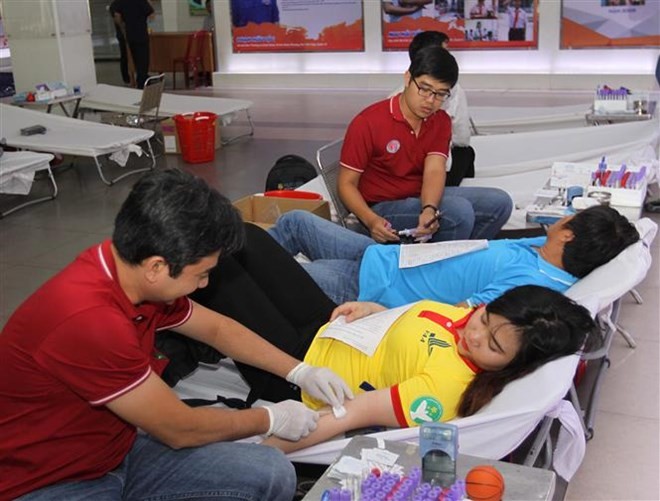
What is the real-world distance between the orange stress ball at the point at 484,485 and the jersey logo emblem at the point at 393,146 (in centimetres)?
216

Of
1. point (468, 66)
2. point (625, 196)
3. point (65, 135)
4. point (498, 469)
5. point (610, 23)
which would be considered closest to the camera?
point (498, 469)

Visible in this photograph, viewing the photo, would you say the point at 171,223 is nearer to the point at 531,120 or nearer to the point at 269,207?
the point at 269,207

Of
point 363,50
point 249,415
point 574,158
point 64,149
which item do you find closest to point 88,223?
point 64,149

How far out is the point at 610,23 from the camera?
9.91 meters

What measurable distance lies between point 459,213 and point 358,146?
554mm

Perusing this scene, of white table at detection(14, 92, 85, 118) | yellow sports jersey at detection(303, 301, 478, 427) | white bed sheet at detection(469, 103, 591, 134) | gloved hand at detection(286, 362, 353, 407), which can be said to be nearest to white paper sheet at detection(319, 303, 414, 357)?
yellow sports jersey at detection(303, 301, 478, 427)

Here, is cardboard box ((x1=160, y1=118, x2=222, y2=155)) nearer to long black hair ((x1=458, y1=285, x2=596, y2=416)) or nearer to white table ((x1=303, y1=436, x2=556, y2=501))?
long black hair ((x1=458, y1=285, x2=596, y2=416))

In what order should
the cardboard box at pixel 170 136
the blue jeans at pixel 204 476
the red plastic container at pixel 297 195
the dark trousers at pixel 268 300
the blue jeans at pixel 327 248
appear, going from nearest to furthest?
the blue jeans at pixel 204 476 → the dark trousers at pixel 268 300 → the blue jeans at pixel 327 248 → the red plastic container at pixel 297 195 → the cardboard box at pixel 170 136

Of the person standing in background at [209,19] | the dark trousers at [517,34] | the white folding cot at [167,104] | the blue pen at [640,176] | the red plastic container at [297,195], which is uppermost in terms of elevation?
the person standing in background at [209,19]

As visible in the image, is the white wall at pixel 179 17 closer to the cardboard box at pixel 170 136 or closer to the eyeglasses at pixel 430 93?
the cardboard box at pixel 170 136

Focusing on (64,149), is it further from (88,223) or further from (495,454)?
(495,454)

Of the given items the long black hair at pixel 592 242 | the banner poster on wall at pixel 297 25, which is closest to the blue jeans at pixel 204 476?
the long black hair at pixel 592 242

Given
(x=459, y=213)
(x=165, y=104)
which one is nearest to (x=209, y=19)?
(x=165, y=104)

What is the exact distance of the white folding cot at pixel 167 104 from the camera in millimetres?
7430
